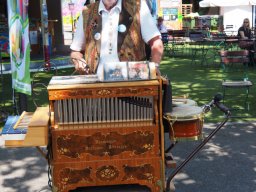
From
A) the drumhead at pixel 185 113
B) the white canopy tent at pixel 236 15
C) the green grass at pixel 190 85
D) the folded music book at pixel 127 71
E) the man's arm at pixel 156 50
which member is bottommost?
the green grass at pixel 190 85

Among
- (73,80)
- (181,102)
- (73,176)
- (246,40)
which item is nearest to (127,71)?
(73,80)

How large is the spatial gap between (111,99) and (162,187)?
0.67 metres

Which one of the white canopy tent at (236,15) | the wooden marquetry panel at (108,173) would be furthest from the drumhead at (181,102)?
the white canopy tent at (236,15)

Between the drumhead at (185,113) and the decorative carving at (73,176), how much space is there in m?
0.61

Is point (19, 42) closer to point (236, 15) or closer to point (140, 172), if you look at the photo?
point (140, 172)

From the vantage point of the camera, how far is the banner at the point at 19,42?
5895 mm

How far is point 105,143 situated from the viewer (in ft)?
8.96

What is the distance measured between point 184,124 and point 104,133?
495 mm

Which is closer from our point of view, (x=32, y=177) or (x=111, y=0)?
(x=111, y=0)

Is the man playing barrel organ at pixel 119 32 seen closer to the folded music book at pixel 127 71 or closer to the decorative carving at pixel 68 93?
the folded music book at pixel 127 71

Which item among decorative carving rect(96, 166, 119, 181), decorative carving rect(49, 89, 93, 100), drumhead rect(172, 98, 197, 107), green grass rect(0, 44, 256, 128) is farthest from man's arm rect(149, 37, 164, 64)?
green grass rect(0, 44, 256, 128)

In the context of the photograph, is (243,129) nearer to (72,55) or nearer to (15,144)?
(72,55)

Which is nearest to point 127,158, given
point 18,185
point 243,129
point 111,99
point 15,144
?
point 111,99

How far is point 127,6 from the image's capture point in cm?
315
